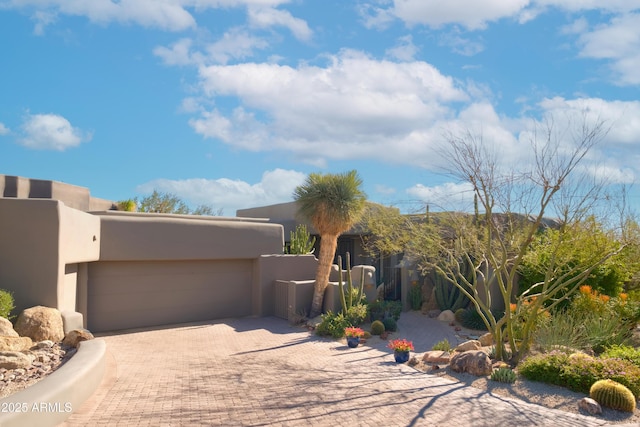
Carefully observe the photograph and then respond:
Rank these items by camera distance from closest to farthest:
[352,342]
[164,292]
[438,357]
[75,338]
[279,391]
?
1. [279,391]
2. [75,338]
3. [438,357]
4. [352,342]
5. [164,292]

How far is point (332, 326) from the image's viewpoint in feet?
46.6

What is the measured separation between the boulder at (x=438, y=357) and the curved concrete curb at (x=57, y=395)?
6.71 metres

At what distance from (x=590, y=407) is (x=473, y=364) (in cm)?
238

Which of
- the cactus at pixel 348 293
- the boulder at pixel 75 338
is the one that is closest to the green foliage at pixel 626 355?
the cactus at pixel 348 293

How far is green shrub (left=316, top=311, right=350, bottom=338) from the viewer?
46.2 ft

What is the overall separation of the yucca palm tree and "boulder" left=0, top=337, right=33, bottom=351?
8.72 meters

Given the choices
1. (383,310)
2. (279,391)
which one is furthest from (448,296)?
(279,391)

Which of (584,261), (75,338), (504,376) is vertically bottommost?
(504,376)

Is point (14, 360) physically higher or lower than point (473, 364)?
higher

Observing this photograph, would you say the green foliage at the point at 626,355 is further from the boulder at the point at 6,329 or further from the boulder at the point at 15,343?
the boulder at the point at 6,329

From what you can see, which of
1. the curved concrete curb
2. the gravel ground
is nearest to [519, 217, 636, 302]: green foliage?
the gravel ground

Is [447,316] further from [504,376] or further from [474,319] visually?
[504,376]

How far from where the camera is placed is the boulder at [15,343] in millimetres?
8703

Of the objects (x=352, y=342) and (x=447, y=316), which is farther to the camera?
(x=447, y=316)
